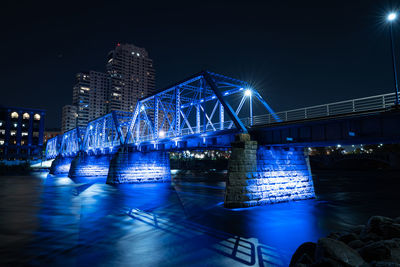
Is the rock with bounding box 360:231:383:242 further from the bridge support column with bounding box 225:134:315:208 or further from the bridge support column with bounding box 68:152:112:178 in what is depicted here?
the bridge support column with bounding box 68:152:112:178

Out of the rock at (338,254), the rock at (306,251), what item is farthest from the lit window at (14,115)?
the rock at (338,254)

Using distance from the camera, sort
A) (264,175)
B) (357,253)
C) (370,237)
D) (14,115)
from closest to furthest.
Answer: (357,253), (370,237), (264,175), (14,115)

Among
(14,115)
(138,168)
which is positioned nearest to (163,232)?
(138,168)

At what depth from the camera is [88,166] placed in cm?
6706

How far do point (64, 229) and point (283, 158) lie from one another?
18.3 meters

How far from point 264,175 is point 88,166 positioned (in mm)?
56938

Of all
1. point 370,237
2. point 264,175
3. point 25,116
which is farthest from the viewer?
point 25,116

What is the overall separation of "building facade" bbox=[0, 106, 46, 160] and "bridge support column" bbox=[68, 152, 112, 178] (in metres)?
89.9

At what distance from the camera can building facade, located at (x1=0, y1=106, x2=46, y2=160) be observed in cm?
13323

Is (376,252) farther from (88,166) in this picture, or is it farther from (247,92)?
(88,166)

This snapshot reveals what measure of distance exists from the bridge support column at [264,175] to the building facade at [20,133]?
5764 inches

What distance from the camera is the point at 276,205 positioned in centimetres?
2223

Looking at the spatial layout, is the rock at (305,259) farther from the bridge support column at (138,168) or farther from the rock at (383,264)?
the bridge support column at (138,168)

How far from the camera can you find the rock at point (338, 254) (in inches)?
257
